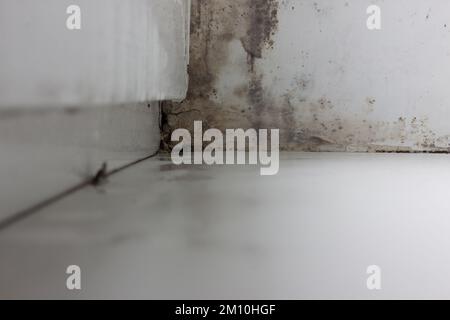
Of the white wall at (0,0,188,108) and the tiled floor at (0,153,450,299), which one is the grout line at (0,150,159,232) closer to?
the tiled floor at (0,153,450,299)

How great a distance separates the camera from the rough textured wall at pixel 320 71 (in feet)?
8.93

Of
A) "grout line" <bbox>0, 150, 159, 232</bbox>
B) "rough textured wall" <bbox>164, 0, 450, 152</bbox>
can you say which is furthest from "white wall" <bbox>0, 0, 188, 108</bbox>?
"rough textured wall" <bbox>164, 0, 450, 152</bbox>

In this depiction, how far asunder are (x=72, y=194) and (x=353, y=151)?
2114 mm

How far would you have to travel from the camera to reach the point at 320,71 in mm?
2754

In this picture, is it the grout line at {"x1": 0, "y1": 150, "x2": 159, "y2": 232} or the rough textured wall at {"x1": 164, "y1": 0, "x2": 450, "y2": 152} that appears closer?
the grout line at {"x1": 0, "y1": 150, "x2": 159, "y2": 232}

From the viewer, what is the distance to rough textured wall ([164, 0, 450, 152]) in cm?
272

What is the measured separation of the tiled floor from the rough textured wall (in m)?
1.45

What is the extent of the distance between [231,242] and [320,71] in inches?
85.8

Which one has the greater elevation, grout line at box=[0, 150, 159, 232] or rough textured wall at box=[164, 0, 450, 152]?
rough textured wall at box=[164, 0, 450, 152]

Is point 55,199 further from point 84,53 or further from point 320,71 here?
point 320,71

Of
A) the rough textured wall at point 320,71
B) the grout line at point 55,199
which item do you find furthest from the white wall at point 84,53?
the rough textured wall at point 320,71

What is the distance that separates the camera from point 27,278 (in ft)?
1.96

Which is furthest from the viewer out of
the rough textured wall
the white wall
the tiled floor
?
the rough textured wall

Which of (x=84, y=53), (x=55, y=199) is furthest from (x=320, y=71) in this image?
(x=55, y=199)
